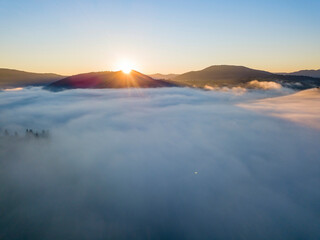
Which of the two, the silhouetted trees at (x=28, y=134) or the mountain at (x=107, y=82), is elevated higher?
the mountain at (x=107, y=82)

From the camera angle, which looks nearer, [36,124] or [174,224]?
[174,224]

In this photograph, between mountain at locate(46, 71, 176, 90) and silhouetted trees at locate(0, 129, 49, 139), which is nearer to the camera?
silhouetted trees at locate(0, 129, 49, 139)

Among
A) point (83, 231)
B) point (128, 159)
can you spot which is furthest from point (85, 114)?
point (83, 231)

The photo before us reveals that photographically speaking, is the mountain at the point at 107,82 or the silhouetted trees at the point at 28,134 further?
the mountain at the point at 107,82

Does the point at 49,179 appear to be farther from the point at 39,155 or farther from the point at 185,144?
the point at 185,144

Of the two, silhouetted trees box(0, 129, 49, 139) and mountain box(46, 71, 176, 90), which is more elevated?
mountain box(46, 71, 176, 90)

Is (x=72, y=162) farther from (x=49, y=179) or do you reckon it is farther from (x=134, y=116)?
(x=134, y=116)

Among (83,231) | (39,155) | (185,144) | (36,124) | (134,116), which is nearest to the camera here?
(83,231)

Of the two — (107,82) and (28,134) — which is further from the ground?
(107,82)

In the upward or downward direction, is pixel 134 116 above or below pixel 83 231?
above

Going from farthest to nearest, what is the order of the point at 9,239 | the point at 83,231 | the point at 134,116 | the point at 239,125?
the point at 134,116 < the point at 239,125 < the point at 83,231 < the point at 9,239

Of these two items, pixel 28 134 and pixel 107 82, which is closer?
pixel 28 134
